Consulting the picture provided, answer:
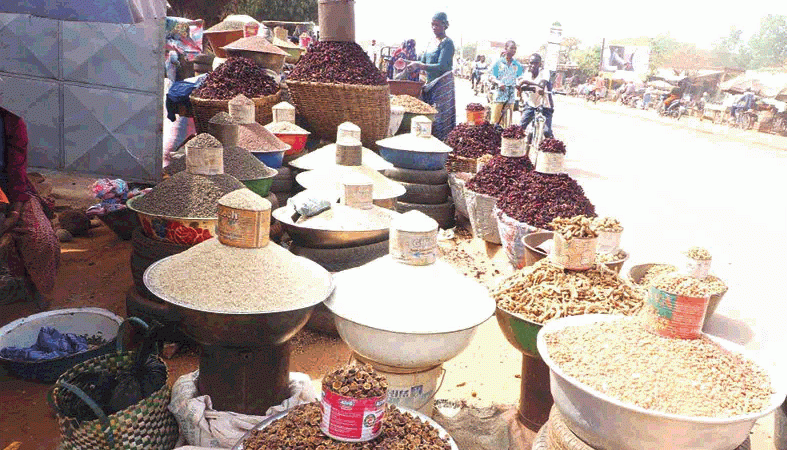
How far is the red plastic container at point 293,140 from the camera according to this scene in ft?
15.1

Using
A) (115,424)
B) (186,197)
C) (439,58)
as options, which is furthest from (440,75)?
(115,424)

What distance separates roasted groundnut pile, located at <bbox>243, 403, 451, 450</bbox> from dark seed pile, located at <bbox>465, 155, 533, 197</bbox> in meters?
2.92

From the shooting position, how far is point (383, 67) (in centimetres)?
1383

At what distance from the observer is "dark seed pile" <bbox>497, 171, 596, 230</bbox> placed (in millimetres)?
3715

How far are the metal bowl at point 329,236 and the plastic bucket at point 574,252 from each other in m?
0.81

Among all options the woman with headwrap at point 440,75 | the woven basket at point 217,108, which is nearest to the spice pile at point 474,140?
the woman with headwrap at point 440,75

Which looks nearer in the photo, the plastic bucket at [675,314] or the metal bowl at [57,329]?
the plastic bucket at [675,314]

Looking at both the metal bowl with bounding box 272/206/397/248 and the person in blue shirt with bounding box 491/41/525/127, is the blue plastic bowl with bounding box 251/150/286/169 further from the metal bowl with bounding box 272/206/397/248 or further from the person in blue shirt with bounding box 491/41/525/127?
the person in blue shirt with bounding box 491/41/525/127

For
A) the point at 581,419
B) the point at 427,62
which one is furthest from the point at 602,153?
the point at 581,419

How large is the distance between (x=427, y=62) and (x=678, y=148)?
27.7 feet

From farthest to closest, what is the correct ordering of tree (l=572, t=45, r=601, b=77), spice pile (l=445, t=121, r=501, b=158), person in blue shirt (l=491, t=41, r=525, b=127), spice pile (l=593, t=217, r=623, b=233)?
tree (l=572, t=45, r=601, b=77)
person in blue shirt (l=491, t=41, r=525, b=127)
spice pile (l=445, t=121, r=501, b=158)
spice pile (l=593, t=217, r=623, b=233)

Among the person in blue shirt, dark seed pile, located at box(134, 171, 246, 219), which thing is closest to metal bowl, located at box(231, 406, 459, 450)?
dark seed pile, located at box(134, 171, 246, 219)

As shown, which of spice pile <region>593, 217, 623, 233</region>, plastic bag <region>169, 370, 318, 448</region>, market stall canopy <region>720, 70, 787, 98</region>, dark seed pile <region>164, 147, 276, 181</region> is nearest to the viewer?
plastic bag <region>169, 370, 318, 448</region>

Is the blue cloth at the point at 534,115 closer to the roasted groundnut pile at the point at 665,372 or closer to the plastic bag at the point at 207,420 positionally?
the roasted groundnut pile at the point at 665,372
